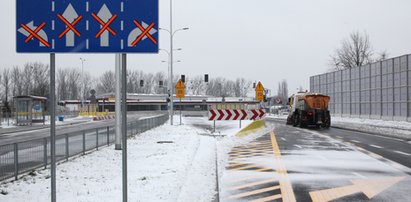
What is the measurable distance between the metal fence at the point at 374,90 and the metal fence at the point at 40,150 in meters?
28.1

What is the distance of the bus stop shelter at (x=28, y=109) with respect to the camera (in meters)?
41.6

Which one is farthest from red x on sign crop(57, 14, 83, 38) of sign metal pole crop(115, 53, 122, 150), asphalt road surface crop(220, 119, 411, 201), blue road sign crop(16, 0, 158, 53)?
sign metal pole crop(115, 53, 122, 150)

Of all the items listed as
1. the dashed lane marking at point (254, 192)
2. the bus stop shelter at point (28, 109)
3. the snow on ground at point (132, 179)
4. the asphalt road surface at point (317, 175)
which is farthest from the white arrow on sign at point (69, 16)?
the bus stop shelter at point (28, 109)

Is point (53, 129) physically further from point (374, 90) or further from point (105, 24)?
point (374, 90)

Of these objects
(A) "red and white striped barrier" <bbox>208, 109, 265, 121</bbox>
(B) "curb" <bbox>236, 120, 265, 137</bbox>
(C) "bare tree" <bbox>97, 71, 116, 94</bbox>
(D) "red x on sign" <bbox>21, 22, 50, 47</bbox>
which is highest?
(C) "bare tree" <bbox>97, 71, 116, 94</bbox>

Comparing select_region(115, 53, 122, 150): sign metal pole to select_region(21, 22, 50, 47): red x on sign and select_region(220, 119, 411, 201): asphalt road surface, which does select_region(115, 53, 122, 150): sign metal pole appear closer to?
select_region(220, 119, 411, 201): asphalt road surface

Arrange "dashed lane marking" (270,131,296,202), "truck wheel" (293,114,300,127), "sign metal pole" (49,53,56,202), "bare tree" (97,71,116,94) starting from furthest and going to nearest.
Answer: "bare tree" (97,71,116,94), "truck wheel" (293,114,300,127), "dashed lane marking" (270,131,296,202), "sign metal pole" (49,53,56,202)

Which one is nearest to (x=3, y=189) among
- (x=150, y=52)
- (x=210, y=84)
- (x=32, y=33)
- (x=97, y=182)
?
(x=97, y=182)

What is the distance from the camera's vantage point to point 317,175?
10477 millimetres

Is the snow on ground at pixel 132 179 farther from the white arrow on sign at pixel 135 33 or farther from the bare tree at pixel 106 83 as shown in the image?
the bare tree at pixel 106 83

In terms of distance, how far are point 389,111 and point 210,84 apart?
11859 cm

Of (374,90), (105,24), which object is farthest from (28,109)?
(105,24)

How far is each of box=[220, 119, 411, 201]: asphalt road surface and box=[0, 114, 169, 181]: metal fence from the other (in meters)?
4.84

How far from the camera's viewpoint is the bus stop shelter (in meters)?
41.6
